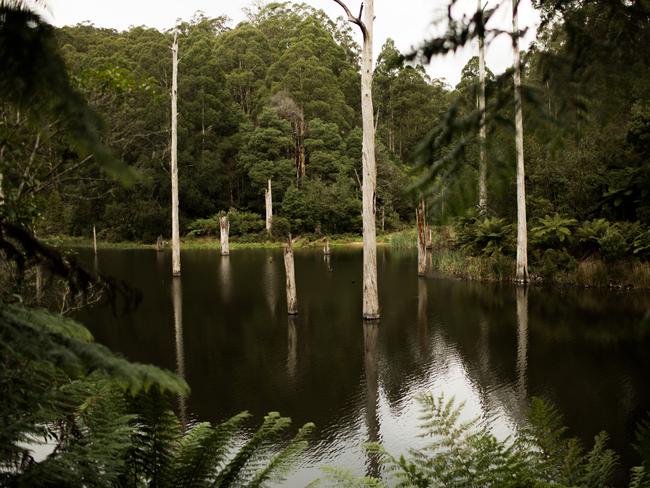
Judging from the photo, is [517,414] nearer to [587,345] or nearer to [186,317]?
[587,345]

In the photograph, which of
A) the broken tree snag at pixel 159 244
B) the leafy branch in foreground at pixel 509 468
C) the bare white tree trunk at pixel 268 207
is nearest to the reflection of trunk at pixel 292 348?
the leafy branch in foreground at pixel 509 468

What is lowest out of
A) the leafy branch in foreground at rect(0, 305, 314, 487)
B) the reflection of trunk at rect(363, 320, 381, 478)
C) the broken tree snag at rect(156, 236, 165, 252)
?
the reflection of trunk at rect(363, 320, 381, 478)

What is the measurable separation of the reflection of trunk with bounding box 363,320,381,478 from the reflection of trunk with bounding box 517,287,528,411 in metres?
1.54

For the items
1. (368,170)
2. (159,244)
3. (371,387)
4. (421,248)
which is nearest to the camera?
(371,387)

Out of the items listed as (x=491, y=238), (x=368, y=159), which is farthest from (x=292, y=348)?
(x=491, y=238)

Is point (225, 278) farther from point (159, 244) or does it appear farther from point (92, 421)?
point (92, 421)

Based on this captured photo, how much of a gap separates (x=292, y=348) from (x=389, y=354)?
1412mm

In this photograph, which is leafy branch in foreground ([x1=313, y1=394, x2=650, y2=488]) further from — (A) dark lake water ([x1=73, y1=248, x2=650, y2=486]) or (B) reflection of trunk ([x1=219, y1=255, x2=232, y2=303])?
(B) reflection of trunk ([x1=219, y1=255, x2=232, y2=303])

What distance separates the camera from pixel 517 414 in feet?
17.9

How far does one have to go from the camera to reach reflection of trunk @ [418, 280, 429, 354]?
845 cm

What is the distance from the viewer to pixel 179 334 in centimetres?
901

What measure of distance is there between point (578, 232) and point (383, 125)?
26076 millimetres

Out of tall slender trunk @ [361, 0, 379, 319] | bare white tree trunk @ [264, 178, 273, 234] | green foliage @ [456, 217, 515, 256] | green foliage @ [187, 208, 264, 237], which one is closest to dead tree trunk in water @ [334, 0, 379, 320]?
tall slender trunk @ [361, 0, 379, 319]

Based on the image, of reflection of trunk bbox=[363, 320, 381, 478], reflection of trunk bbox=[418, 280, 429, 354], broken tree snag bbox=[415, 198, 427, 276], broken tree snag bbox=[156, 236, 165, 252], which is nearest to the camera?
reflection of trunk bbox=[363, 320, 381, 478]
